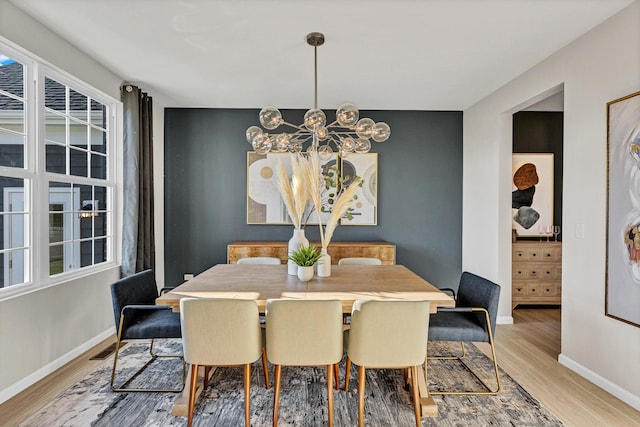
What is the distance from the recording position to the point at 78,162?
3.11m

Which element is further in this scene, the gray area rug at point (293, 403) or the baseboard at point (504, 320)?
the baseboard at point (504, 320)

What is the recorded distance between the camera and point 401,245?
15.5 feet

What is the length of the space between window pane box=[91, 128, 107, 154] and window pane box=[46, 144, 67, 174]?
406mm

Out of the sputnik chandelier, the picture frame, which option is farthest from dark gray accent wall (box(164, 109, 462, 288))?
the sputnik chandelier

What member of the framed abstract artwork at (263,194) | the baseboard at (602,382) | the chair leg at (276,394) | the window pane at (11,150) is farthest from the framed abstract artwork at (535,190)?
the window pane at (11,150)

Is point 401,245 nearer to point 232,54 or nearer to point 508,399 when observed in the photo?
point 508,399

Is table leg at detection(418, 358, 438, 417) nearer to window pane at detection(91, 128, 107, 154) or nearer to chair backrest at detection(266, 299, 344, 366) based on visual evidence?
chair backrest at detection(266, 299, 344, 366)

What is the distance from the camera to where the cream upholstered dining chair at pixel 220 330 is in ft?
6.07

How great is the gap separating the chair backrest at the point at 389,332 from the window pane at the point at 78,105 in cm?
293

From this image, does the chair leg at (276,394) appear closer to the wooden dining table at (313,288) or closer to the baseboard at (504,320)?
the wooden dining table at (313,288)

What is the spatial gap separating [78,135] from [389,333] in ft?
10.1

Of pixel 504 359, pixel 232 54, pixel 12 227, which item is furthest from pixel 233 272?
pixel 504 359

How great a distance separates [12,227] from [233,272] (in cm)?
153

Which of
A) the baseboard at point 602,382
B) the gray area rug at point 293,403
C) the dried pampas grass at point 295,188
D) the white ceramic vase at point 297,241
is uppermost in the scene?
the dried pampas grass at point 295,188
